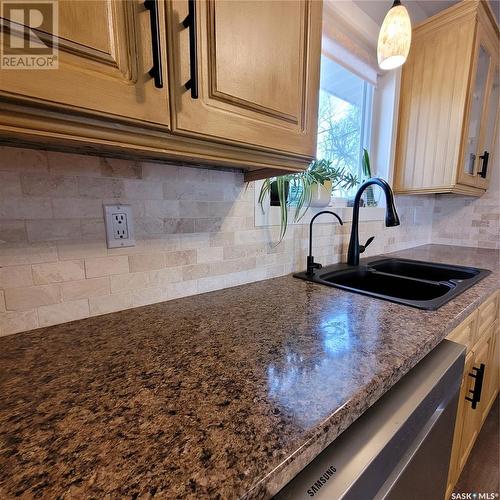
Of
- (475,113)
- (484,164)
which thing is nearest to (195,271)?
(475,113)

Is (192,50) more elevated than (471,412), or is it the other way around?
(192,50)

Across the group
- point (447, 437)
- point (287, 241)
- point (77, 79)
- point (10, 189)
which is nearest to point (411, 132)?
point (287, 241)

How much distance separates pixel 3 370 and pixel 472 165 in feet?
7.98

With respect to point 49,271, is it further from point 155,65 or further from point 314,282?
point 314,282

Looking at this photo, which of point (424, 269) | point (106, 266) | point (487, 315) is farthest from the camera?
point (424, 269)

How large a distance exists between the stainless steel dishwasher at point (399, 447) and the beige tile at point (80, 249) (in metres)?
0.68

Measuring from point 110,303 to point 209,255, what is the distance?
0.35 metres

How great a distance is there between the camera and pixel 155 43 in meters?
0.46

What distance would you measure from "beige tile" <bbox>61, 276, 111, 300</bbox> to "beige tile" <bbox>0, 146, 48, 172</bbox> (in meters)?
0.29

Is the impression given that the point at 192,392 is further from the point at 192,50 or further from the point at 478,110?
the point at 478,110

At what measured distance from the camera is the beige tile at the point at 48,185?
24.5 inches

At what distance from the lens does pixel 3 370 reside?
20.3 inches

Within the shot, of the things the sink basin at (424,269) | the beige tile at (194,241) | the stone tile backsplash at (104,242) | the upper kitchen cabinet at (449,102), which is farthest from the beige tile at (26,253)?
the upper kitchen cabinet at (449,102)

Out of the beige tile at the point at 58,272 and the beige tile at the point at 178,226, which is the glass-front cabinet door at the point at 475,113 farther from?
the beige tile at the point at 58,272
